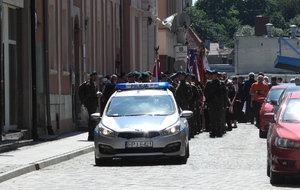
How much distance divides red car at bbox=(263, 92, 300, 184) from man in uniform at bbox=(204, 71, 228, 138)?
1441cm

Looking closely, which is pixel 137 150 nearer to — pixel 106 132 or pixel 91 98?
pixel 106 132

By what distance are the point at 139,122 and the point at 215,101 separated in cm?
1098

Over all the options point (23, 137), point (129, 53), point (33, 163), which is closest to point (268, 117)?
point (33, 163)

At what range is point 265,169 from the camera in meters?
19.1

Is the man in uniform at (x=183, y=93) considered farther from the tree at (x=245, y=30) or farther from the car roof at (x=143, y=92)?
the tree at (x=245, y=30)

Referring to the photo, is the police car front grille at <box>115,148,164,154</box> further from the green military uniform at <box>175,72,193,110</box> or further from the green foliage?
the green foliage

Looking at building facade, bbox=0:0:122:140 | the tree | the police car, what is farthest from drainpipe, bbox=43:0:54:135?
the tree

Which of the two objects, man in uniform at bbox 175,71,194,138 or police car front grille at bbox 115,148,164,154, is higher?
man in uniform at bbox 175,71,194,138

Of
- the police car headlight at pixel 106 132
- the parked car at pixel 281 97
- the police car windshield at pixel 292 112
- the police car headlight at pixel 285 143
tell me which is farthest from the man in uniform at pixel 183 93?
the police car headlight at pixel 285 143

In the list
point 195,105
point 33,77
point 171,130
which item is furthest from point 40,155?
point 195,105

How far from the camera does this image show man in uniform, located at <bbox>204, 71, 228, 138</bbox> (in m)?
31.6

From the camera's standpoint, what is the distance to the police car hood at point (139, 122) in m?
20.8

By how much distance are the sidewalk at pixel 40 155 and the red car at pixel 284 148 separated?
418 centimetres

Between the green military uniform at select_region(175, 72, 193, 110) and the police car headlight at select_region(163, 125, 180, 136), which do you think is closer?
the police car headlight at select_region(163, 125, 180, 136)
